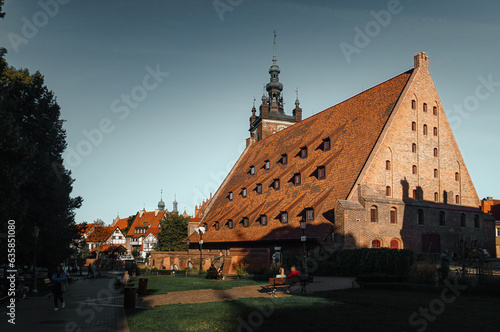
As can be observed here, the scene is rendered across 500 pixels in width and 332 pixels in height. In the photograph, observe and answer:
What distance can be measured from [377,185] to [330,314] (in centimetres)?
2294

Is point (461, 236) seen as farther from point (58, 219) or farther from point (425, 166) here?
point (58, 219)

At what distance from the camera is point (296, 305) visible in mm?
15102

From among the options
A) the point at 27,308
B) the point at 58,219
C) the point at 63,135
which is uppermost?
the point at 63,135

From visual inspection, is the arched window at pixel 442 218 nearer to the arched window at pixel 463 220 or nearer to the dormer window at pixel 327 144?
the arched window at pixel 463 220

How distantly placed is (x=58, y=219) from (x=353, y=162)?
24372mm

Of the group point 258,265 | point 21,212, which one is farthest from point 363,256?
point 21,212

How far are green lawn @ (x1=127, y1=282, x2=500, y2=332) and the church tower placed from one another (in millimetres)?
54240

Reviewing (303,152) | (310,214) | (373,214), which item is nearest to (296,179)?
(303,152)

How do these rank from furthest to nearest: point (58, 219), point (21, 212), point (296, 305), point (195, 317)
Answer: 1. point (58, 219)
2. point (21, 212)
3. point (296, 305)
4. point (195, 317)

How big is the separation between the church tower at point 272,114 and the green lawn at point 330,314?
54.2 metres

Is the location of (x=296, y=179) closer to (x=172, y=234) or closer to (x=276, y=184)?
(x=276, y=184)

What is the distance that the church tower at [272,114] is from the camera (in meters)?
70.4

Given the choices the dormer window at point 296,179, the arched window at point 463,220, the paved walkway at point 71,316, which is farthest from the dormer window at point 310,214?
the paved walkway at point 71,316

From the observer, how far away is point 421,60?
3831 cm
